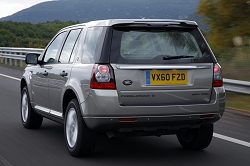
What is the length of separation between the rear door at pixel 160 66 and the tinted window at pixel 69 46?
100cm

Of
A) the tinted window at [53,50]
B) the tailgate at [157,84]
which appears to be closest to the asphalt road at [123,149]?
the tailgate at [157,84]

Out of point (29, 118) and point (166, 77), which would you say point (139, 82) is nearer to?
point (166, 77)

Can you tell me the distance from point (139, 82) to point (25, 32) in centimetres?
7436

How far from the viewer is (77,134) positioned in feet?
20.6

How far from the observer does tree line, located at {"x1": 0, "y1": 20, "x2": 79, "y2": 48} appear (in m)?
69.4

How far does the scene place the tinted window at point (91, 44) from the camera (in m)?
6.19

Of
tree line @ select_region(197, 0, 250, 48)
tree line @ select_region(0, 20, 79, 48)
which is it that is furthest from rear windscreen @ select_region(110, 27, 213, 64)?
tree line @ select_region(0, 20, 79, 48)

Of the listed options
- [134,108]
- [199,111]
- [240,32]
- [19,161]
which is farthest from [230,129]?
[240,32]

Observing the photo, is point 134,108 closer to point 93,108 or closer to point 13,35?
point 93,108

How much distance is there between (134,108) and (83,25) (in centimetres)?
150

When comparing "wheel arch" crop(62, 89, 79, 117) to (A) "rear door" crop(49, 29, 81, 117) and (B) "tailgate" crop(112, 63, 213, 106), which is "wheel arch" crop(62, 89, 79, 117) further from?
(B) "tailgate" crop(112, 63, 213, 106)

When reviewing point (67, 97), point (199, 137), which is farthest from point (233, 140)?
point (67, 97)

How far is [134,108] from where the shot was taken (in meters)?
5.85

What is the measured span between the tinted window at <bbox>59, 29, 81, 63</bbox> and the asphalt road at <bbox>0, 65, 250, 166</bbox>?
3.71 feet
